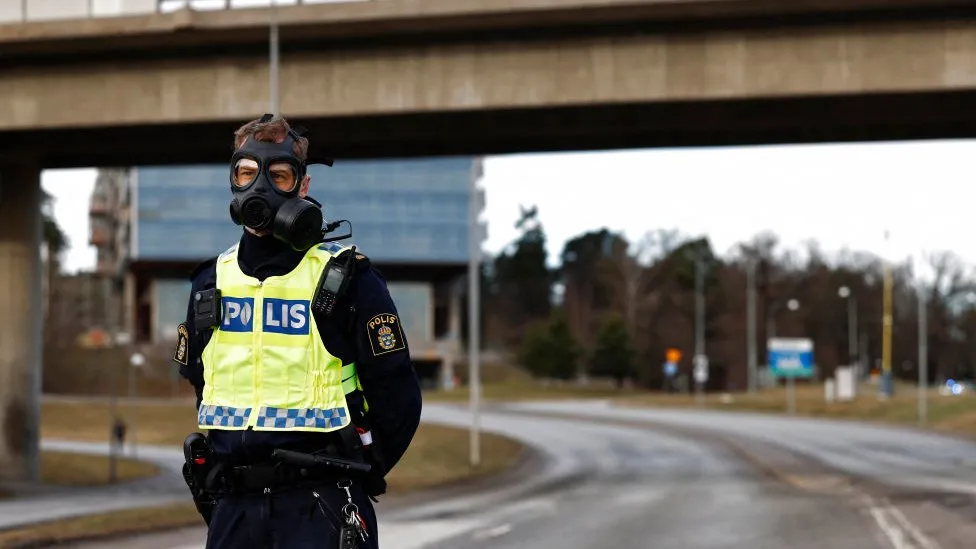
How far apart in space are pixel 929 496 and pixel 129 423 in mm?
48352

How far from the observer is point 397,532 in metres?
19.1

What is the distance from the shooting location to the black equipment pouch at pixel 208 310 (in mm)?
4652

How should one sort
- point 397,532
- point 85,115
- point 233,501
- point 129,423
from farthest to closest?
1. point 129,423
2. point 85,115
3. point 397,532
4. point 233,501

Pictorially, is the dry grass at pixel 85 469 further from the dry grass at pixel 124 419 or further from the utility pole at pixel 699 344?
the utility pole at pixel 699 344

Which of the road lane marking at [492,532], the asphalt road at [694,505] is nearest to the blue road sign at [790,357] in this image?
the asphalt road at [694,505]

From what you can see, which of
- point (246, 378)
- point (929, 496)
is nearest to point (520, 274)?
point (929, 496)

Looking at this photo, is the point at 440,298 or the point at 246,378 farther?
the point at 440,298

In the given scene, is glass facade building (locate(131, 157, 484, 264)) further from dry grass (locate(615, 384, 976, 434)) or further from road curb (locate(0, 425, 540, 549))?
road curb (locate(0, 425, 540, 549))

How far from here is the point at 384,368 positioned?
15.0 feet

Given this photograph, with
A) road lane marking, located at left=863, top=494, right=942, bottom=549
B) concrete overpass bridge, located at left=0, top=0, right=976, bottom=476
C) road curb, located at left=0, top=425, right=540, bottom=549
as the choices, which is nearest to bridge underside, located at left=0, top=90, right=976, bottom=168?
concrete overpass bridge, located at left=0, top=0, right=976, bottom=476

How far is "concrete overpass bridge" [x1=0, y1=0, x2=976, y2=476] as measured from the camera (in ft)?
75.4

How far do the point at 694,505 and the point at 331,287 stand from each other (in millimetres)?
20214

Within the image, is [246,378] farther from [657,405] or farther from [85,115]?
[657,405]

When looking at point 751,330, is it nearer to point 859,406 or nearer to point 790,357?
point 790,357
